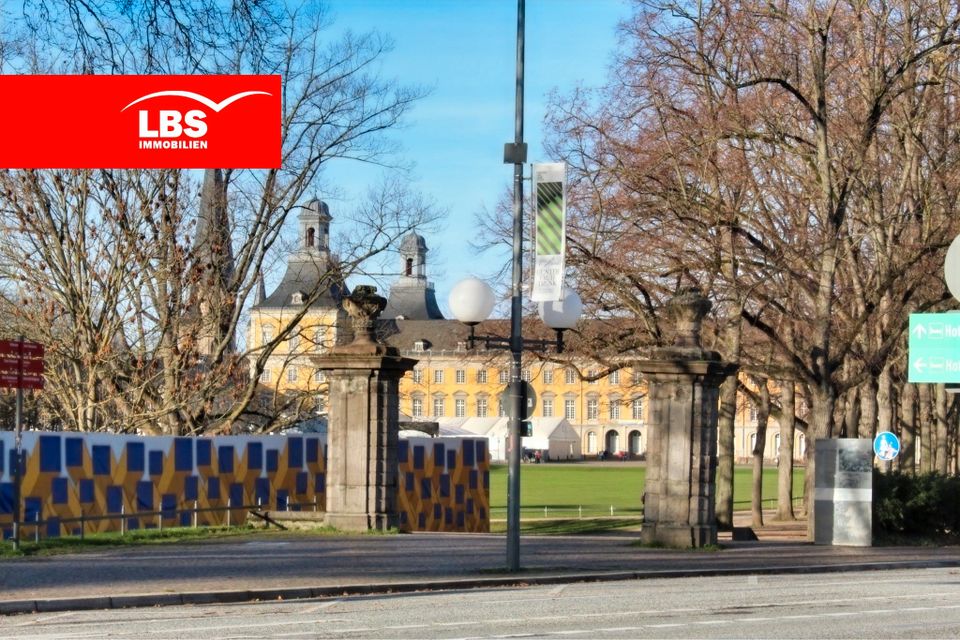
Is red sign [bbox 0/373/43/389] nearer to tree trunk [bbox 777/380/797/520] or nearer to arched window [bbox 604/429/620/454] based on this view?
tree trunk [bbox 777/380/797/520]

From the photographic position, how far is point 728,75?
30547 mm

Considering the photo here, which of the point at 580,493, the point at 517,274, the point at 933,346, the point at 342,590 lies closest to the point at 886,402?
the point at 933,346

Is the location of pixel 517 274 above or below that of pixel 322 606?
above

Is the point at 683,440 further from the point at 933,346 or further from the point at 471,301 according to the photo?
the point at 471,301

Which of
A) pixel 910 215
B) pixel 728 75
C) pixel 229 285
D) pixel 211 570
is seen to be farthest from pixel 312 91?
pixel 211 570

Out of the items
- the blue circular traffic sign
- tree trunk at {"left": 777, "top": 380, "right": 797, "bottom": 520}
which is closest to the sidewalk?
the blue circular traffic sign

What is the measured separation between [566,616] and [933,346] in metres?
14.1

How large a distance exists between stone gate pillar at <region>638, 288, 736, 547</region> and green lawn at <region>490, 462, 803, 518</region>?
1040 inches

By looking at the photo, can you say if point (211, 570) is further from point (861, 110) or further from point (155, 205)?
point (861, 110)

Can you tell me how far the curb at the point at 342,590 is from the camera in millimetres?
16203

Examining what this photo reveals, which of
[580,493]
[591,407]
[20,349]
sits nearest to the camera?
[20,349]

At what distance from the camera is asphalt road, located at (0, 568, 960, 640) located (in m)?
13.8

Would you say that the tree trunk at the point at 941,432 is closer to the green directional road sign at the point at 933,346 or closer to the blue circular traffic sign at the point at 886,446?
the blue circular traffic sign at the point at 886,446

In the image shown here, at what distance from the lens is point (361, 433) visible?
90.8 feet
